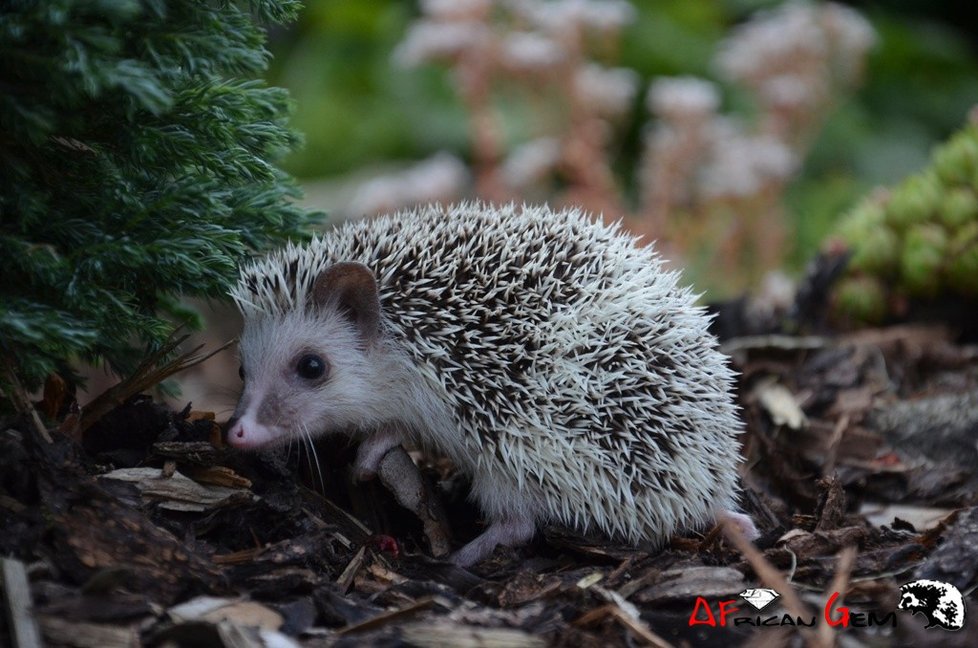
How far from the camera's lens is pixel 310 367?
4766 mm

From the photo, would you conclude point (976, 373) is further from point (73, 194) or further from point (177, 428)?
point (73, 194)

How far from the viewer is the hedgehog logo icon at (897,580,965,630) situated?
3.67 meters

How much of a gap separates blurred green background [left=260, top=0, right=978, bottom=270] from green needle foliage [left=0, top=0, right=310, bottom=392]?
358 inches

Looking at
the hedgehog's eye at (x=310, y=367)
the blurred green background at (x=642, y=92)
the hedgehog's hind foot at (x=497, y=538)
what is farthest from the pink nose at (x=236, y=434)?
the blurred green background at (x=642, y=92)

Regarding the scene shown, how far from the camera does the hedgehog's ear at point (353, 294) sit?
4.48 meters

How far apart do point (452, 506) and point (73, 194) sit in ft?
7.61

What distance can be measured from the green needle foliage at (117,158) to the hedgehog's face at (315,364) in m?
0.38

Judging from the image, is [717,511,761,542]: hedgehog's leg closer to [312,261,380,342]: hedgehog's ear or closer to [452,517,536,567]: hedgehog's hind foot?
[452,517,536,567]: hedgehog's hind foot

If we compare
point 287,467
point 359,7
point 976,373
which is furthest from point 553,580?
point 359,7

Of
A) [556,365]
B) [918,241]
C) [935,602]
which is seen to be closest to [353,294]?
[556,365]

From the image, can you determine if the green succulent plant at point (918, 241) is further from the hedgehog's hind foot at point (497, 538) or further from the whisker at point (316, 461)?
the whisker at point (316, 461)

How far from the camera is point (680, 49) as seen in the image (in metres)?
13.5

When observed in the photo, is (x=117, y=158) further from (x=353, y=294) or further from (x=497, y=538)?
(x=497, y=538)

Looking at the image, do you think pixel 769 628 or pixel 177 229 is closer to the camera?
pixel 769 628
